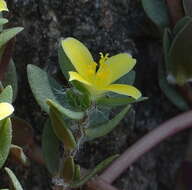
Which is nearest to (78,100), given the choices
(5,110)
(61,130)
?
(61,130)

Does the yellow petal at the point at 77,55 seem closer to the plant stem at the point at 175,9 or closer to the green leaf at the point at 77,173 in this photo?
the green leaf at the point at 77,173

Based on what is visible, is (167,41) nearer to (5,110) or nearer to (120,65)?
(120,65)

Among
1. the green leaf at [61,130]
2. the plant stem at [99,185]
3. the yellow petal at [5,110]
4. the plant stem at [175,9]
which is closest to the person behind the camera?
the yellow petal at [5,110]

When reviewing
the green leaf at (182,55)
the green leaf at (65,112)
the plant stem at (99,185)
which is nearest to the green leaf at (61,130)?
the green leaf at (65,112)

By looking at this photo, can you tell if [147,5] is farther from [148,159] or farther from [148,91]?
[148,159]

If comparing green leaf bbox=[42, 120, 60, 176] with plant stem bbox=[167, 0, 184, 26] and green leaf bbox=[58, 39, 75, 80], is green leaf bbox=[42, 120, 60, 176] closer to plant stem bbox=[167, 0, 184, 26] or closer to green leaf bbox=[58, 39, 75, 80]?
green leaf bbox=[58, 39, 75, 80]

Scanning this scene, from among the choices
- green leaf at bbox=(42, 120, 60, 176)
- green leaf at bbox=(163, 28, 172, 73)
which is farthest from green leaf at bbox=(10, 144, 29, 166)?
green leaf at bbox=(163, 28, 172, 73)

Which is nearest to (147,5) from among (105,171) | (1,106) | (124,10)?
(124,10)
